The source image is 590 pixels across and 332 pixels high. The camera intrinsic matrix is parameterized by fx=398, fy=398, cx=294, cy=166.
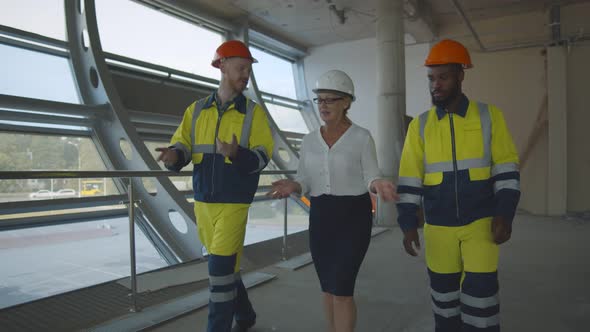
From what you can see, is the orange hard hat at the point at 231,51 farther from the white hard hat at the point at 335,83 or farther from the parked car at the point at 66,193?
the parked car at the point at 66,193

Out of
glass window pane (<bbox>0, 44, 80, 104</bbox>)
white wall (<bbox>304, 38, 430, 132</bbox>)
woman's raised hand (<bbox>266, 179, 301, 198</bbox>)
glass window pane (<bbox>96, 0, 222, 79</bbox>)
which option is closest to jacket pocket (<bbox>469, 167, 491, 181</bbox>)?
woman's raised hand (<bbox>266, 179, 301, 198</bbox>)

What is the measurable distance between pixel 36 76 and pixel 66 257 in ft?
7.34

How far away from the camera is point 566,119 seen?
7.29 metres

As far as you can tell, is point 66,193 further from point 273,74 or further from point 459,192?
point 273,74

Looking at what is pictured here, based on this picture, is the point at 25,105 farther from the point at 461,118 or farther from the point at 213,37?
the point at 461,118

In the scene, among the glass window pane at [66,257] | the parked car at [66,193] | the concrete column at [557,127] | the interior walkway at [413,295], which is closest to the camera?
the interior walkway at [413,295]

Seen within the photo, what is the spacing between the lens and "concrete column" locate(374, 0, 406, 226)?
6207 millimetres

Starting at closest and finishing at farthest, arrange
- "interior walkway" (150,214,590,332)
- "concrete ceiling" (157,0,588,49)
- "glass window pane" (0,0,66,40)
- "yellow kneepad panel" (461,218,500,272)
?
"yellow kneepad panel" (461,218,500,272)
"interior walkway" (150,214,590,332)
"glass window pane" (0,0,66,40)
"concrete ceiling" (157,0,588,49)

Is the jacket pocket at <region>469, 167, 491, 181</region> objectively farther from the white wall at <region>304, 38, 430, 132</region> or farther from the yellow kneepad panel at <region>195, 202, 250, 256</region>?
the white wall at <region>304, 38, 430, 132</region>

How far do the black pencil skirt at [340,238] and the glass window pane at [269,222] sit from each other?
282cm

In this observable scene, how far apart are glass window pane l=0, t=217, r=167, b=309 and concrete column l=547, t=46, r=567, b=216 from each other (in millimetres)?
7004

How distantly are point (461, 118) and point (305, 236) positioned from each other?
A: 12.3 feet

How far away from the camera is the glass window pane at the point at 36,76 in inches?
178

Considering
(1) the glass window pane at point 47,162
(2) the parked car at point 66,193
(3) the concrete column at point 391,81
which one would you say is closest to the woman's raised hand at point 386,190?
(1) the glass window pane at point 47,162
